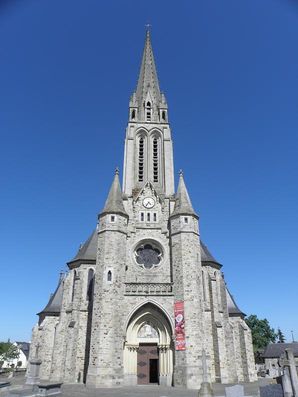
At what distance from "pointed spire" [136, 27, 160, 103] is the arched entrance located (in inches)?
974

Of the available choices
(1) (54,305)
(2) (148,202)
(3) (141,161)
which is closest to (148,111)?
(3) (141,161)

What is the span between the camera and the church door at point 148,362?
23855mm

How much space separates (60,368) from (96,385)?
6741 millimetres

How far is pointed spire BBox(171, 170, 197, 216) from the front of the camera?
27.5 m

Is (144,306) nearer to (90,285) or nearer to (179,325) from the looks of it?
(179,325)

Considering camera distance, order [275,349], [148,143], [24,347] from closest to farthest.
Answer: [148,143] < [275,349] < [24,347]

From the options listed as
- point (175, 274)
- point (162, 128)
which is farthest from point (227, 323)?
point (162, 128)

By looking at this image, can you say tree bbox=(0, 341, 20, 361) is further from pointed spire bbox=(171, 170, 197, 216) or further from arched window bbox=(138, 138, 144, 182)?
pointed spire bbox=(171, 170, 197, 216)

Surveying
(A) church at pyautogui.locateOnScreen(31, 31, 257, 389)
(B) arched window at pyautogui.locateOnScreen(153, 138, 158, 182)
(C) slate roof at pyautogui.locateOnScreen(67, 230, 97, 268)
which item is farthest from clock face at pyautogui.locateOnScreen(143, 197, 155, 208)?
(C) slate roof at pyautogui.locateOnScreen(67, 230, 97, 268)

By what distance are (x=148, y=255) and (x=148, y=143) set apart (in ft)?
41.4

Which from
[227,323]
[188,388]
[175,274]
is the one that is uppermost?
[175,274]

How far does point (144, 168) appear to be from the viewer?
3331cm

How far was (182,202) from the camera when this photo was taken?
93.4 feet

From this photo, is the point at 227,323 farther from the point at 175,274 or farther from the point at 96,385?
the point at 96,385
